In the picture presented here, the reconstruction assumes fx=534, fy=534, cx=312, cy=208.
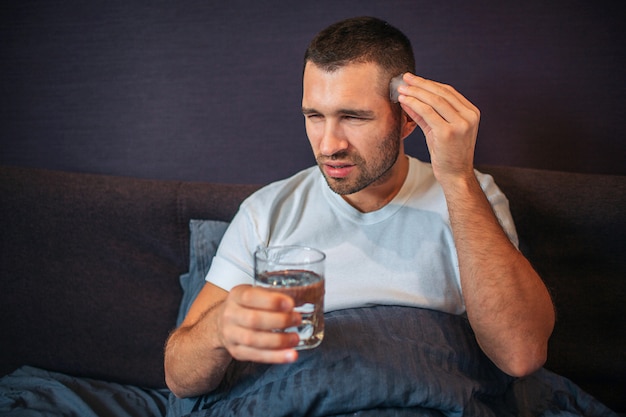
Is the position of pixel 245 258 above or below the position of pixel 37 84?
below

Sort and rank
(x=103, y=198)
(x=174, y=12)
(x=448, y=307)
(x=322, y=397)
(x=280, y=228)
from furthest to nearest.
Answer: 1. (x=174, y=12)
2. (x=103, y=198)
3. (x=280, y=228)
4. (x=448, y=307)
5. (x=322, y=397)

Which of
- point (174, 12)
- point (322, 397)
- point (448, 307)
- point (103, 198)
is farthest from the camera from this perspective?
point (174, 12)

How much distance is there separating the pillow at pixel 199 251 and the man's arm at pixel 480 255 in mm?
764

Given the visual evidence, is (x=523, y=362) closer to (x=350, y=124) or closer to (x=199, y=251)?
(x=350, y=124)

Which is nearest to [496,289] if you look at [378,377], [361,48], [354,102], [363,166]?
[378,377]

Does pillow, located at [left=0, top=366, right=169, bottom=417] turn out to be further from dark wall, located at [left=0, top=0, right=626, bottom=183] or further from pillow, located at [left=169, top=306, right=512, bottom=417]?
dark wall, located at [left=0, top=0, right=626, bottom=183]

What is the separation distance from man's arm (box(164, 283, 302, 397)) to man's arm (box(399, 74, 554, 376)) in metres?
0.56

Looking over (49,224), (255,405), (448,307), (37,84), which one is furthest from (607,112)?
(37,84)

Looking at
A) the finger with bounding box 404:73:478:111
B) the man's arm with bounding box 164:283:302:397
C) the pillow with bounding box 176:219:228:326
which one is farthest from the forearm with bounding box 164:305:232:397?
the finger with bounding box 404:73:478:111

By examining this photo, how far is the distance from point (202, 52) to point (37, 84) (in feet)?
2.14

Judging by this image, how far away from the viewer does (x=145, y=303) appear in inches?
71.3

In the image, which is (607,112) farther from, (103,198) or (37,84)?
(37,84)

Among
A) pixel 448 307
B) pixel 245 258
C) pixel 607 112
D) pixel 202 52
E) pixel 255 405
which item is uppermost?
pixel 202 52

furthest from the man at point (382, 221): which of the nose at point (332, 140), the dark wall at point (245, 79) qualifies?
the dark wall at point (245, 79)
